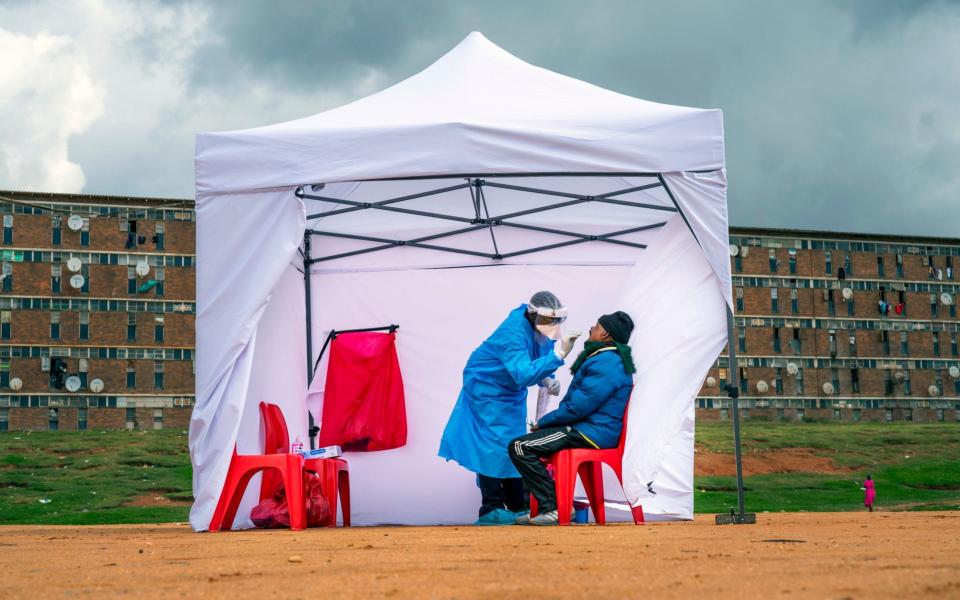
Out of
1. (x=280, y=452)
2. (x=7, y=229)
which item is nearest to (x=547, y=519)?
(x=280, y=452)

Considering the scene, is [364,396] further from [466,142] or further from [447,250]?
[466,142]

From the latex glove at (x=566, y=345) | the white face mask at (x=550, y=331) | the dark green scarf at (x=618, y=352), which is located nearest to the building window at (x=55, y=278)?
the white face mask at (x=550, y=331)

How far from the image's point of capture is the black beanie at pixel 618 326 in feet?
27.1

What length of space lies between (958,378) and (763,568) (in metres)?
56.7

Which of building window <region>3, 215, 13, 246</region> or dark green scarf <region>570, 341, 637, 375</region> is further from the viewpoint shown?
building window <region>3, 215, 13, 246</region>

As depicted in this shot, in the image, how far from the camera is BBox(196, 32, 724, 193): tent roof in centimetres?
786

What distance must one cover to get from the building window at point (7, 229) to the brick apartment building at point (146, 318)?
4 cm

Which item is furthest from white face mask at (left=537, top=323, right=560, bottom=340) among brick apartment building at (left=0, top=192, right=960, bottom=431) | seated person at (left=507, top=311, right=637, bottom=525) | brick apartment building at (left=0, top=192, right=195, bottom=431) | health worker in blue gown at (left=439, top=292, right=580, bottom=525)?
brick apartment building at (left=0, top=192, right=195, bottom=431)

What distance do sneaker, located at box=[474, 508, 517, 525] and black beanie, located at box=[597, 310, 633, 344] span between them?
166 centimetres

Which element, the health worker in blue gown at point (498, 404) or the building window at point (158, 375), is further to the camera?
the building window at point (158, 375)

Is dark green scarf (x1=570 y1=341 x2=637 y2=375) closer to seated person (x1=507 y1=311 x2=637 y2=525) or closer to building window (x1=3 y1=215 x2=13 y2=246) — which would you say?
seated person (x1=507 y1=311 x2=637 y2=525)

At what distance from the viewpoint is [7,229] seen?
4550 cm

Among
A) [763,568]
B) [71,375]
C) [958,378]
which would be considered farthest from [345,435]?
[958,378]

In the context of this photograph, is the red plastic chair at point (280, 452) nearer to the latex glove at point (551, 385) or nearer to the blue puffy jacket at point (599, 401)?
the latex glove at point (551, 385)
